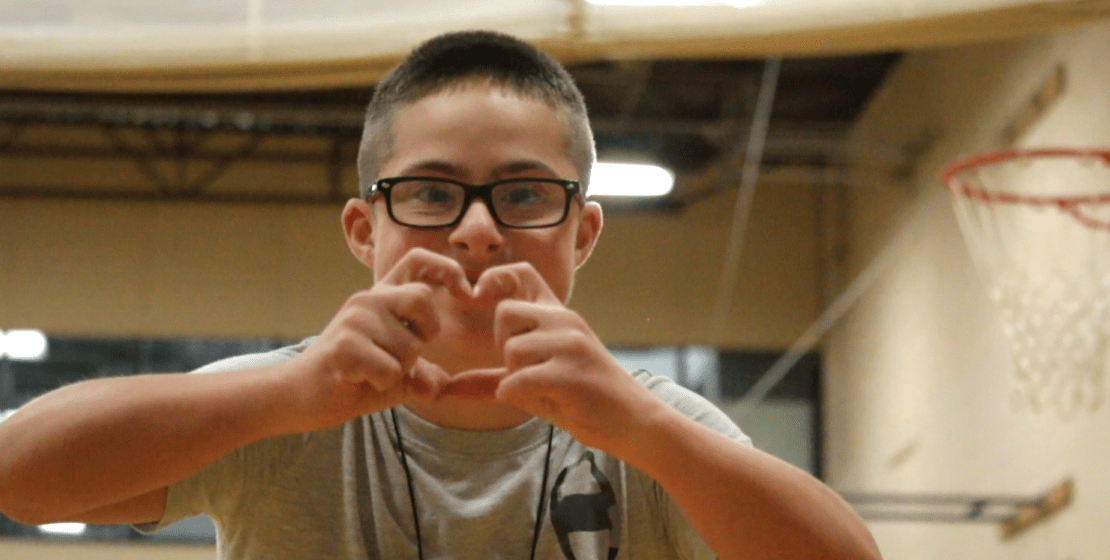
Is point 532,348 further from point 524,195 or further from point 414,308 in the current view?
point 524,195

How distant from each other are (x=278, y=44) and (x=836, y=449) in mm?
6990

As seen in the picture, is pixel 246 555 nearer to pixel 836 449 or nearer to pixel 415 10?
pixel 415 10

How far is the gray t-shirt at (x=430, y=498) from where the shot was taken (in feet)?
4.35

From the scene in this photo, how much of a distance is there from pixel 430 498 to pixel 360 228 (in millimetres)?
394

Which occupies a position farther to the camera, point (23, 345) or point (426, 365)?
point (23, 345)

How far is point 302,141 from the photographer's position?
1032 cm

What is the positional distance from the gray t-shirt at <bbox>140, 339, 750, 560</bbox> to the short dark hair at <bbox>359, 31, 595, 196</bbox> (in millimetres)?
290

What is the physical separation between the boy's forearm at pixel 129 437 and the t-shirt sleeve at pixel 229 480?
11 cm

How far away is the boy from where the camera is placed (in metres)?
1.16

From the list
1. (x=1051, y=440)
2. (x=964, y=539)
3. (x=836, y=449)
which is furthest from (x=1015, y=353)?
(x=836, y=449)

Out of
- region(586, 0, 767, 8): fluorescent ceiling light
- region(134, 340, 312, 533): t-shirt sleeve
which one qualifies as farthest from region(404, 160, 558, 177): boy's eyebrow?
region(586, 0, 767, 8): fluorescent ceiling light

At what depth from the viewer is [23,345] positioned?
930cm

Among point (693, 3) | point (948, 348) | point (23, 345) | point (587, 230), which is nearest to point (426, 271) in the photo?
point (587, 230)

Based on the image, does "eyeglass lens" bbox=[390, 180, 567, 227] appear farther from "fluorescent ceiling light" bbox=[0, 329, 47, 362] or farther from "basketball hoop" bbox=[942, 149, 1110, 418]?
"fluorescent ceiling light" bbox=[0, 329, 47, 362]
